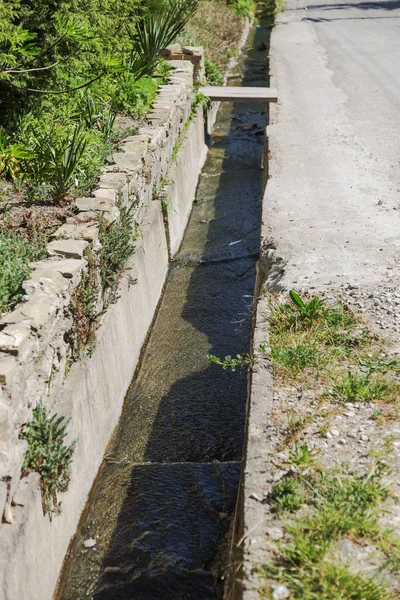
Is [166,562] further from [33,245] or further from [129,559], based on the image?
[33,245]

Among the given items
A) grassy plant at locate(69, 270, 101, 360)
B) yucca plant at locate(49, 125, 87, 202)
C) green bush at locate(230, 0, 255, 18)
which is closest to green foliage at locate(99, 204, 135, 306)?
grassy plant at locate(69, 270, 101, 360)

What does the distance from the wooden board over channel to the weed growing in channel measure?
8915mm

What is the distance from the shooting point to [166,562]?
13.1ft

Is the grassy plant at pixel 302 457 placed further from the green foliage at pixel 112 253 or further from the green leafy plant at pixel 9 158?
the green leafy plant at pixel 9 158

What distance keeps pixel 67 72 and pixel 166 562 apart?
4.37m

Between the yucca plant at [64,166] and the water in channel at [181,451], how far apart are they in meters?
1.56

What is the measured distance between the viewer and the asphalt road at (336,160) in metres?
5.73

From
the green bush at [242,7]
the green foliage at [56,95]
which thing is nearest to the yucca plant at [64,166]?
the green foliage at [56,95]

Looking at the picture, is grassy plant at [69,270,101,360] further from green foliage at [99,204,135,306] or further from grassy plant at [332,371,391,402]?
grassy plant at [332,371,391,402]

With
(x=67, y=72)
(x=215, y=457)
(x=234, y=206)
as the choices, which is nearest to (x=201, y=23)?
(x=234, y=206)

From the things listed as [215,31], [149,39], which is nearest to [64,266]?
[149,39]

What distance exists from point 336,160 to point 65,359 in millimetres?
5165

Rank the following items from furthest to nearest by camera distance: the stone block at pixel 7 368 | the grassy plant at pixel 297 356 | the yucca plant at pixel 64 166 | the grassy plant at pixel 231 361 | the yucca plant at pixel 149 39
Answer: the yucca plant at pixel 149 39, the yucca plant at pixel 64 166, the grassy plant at pixel 231 361, the grassy plant at pixel 297 356, the stone block at pixel 7 368

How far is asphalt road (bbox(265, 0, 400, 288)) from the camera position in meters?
5.73
